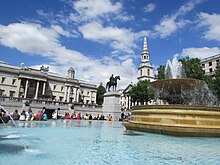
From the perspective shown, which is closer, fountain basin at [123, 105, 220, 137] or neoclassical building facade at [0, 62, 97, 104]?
fountain basin at [123, 105, 220, 137]

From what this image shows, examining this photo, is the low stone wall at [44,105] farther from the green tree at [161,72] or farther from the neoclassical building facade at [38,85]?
the neoclassical building facade at [38,85]

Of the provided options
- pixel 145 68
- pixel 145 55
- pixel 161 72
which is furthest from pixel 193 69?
pixel 145 55

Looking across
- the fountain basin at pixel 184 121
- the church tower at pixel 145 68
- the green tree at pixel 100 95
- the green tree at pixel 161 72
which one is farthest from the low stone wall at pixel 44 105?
the green tree at pixel 100 95

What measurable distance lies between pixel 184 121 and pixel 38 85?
5744 centimetres

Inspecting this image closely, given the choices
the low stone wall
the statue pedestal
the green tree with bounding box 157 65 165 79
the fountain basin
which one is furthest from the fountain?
the green tree with bounding box 157 65 165 79

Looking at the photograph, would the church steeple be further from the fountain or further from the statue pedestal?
the fountain

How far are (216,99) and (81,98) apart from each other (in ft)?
Answer: 163

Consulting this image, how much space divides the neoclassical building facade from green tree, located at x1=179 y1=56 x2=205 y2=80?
4064 cm

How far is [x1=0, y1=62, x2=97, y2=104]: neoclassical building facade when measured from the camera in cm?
5641

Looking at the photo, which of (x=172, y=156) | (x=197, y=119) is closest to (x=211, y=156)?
(x=172, y=156)

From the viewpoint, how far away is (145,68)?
81688mm

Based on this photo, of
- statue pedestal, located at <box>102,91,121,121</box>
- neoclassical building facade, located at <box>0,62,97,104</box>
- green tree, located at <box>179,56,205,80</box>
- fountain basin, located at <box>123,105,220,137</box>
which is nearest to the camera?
fountain basin, located at <box>123,105,220,137</box>

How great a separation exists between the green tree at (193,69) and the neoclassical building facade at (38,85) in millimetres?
40639

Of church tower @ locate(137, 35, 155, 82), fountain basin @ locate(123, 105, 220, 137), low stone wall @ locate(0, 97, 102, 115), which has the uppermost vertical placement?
church tower @ locate(137, 35, 155, 82)
